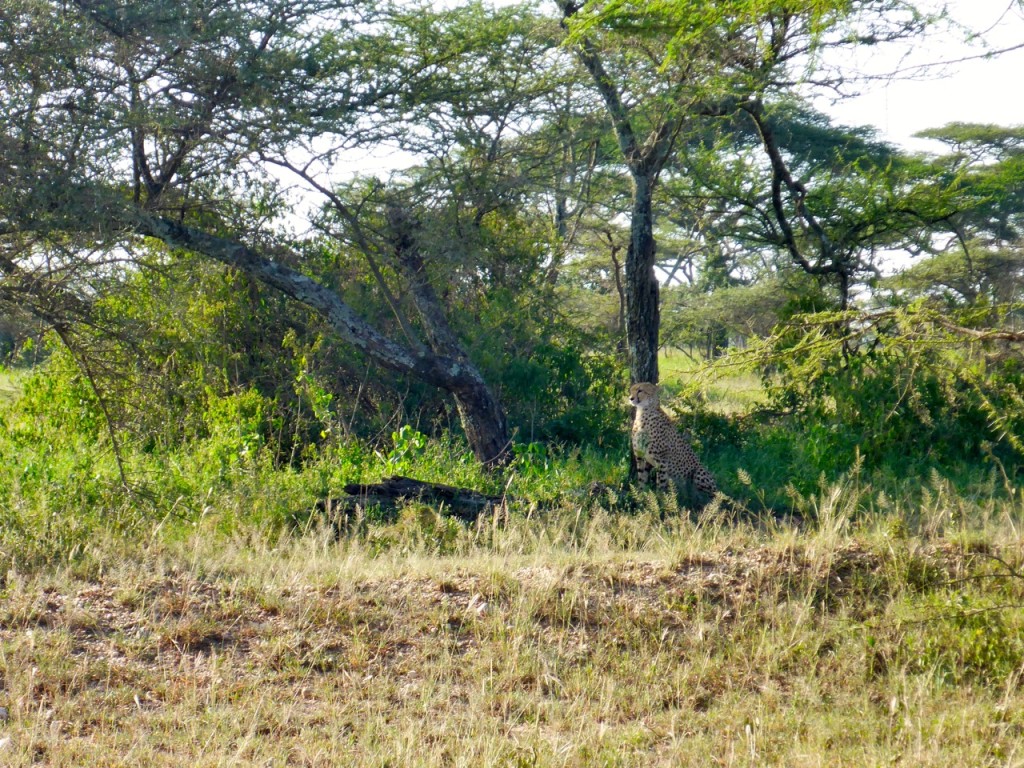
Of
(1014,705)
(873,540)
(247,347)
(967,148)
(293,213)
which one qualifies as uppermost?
(967,148)

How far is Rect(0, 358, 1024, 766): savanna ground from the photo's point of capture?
4090mm

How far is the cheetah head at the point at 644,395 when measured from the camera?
29.7ft

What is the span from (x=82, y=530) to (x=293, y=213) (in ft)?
15.9

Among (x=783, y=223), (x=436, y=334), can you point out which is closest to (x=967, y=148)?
(x=783, y=223)

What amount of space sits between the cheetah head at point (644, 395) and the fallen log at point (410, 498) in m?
1.68

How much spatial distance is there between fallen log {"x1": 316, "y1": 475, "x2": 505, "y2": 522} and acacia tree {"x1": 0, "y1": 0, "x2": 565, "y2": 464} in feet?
6.91

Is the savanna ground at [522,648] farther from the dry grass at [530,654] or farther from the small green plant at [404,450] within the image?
the small green plant at [404,450]

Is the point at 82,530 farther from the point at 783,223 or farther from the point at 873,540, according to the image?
the point at 783,223

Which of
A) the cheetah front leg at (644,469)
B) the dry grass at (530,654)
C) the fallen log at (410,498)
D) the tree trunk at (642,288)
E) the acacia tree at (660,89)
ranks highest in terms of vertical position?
the acacia tree at (660,89)

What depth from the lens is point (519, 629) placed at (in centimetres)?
506

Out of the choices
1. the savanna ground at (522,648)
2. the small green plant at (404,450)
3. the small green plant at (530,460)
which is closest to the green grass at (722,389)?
the savanna ground at (522,648)

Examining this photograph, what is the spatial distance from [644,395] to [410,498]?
241 cm

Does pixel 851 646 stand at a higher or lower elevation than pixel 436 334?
lower

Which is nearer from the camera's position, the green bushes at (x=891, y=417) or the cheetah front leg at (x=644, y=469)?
the cheetah front leg at (x=644, y=469)
